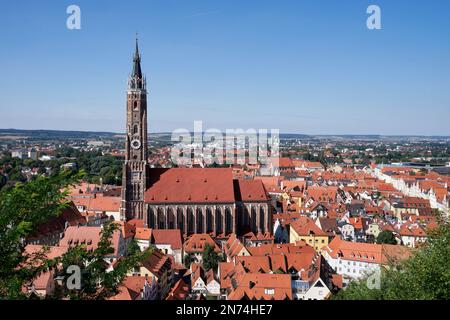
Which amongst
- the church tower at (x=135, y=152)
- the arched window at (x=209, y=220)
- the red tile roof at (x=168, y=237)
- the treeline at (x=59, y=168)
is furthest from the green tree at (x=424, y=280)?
the treeline at (x=59, y=168)

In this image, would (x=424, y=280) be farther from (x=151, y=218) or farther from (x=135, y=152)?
(x=135, y=152)

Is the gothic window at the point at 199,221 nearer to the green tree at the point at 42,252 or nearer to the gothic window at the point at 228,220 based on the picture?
Answer: the gothic window at the point at 228,220

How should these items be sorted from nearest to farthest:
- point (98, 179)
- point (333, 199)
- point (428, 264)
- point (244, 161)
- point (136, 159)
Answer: point (428, 264)
point (136, 159)
point (333, 199)
point (98, 179)
point (244, 161)

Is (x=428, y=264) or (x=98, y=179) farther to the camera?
(x=98, y=179)

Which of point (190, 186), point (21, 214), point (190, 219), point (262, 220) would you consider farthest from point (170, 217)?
point (21, 214)

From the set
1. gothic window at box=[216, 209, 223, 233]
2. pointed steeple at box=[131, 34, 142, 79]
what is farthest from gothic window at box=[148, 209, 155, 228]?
pointed steeple at box=[131, 34, 142, 79]
